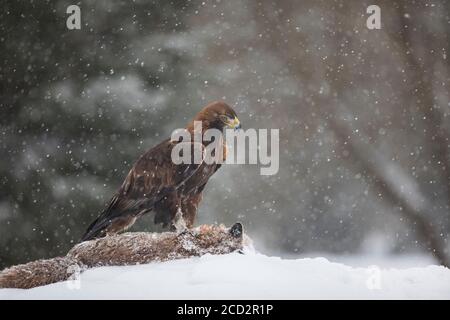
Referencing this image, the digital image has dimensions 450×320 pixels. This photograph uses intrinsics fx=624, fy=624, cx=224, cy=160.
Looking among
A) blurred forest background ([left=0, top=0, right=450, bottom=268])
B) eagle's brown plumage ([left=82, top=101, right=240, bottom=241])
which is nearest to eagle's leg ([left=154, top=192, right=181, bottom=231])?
eagle's brown plumage ([left=82, top=101, right=240, bottom=241])

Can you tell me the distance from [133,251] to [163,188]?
529 millimetres

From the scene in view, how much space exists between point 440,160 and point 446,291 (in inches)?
34.1

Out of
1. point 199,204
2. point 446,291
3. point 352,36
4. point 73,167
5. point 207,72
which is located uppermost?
→ point 352,36

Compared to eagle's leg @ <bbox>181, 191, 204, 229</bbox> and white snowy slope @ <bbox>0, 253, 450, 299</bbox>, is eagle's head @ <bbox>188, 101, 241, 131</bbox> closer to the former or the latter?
eagle's leg @ <bbox>181, 191, 204, 229</bbox>

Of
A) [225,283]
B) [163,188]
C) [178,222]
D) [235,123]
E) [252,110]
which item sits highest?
[252,110]

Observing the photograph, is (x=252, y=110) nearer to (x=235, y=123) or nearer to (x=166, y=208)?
(x=235, y=123)

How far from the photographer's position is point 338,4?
383 centimetres

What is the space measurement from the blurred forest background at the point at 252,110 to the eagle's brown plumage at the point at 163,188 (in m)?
0.13

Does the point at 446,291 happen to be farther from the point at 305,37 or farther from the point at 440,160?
the point at 305,37

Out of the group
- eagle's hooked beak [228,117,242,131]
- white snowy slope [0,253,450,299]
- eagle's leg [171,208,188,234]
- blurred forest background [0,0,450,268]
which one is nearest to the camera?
white snowy slope [0,253,450,299]

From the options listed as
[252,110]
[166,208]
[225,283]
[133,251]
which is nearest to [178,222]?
[166,208]

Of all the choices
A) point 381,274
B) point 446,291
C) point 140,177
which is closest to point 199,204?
point 140,177

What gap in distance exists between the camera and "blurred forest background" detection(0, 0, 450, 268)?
3.53 m

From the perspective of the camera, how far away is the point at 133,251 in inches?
113
